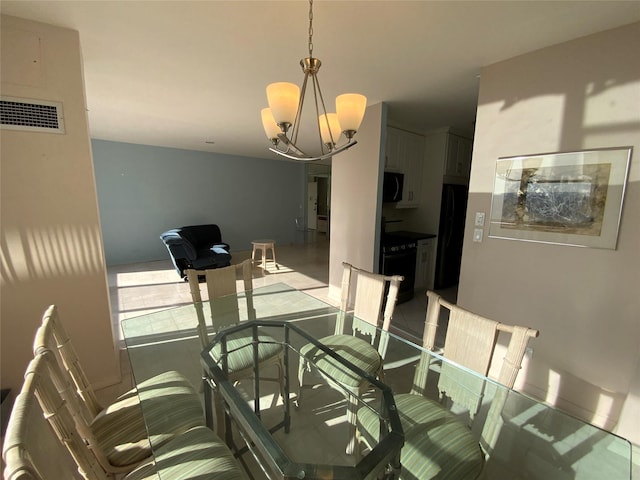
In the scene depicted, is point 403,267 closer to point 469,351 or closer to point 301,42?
point 469,351

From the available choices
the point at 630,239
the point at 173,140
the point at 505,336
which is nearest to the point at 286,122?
the point at 630,239

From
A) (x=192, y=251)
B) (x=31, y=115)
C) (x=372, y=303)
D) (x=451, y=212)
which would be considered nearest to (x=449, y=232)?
(x=451, y=212)

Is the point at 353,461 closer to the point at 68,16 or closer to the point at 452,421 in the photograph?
the point at 452,421

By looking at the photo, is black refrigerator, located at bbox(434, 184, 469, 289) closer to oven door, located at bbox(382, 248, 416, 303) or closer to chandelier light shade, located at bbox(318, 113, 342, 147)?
oven door, located at bbox(382, 248, 416, 303)

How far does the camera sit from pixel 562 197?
1.80m

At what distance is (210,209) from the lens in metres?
6.40

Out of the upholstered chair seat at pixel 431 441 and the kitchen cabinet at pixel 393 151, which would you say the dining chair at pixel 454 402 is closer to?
the upholstered chair seat at pixel 431 441

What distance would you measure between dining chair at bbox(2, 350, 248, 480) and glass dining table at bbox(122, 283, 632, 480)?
0.49ft

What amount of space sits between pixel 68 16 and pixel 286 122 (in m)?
1.52

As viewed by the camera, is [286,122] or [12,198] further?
[12,198]

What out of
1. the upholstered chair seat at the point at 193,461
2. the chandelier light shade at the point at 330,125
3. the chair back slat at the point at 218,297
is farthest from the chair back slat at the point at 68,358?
the chandelier light shade at the point at 330,125

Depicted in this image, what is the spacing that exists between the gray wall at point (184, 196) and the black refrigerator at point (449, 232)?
4511 mm

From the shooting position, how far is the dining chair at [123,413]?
1007 mm

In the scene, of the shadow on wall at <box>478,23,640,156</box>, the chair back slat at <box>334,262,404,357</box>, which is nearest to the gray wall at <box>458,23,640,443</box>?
the shadow on wall at <box>478,23,640,156</box>
